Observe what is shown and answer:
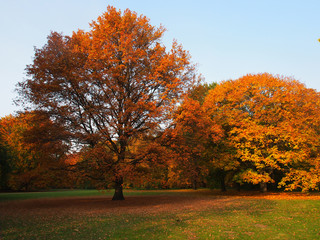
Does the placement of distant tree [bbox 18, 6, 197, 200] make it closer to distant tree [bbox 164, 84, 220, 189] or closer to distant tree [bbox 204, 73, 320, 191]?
distant tree [bbox 164, 84, 220, 189]

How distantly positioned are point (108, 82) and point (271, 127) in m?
19.3

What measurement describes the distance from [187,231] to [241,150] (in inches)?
857

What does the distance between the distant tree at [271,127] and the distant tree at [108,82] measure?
7869 millimetres

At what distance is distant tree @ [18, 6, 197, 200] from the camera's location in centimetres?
2105

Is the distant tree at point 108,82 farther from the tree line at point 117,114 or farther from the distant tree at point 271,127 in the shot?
the distant tree at point 271,127

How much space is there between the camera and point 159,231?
962cm

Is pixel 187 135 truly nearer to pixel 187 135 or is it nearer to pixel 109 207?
pixel 187 135

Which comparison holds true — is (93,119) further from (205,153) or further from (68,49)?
Answer: (205,153)

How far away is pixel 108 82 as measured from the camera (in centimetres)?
2172

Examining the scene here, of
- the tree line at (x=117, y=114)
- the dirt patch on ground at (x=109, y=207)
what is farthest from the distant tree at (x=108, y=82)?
the dirt patch on ground at (x=109, y=207)

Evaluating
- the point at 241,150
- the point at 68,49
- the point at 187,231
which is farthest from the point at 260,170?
the point at 68,49

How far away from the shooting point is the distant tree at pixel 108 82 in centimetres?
2105

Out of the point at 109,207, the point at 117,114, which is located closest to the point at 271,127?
the point at 117,114

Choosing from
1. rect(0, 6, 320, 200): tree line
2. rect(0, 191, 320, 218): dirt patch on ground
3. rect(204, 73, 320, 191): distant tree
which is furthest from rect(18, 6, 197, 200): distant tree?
rect(204, 73, 320, 191): distant tree
